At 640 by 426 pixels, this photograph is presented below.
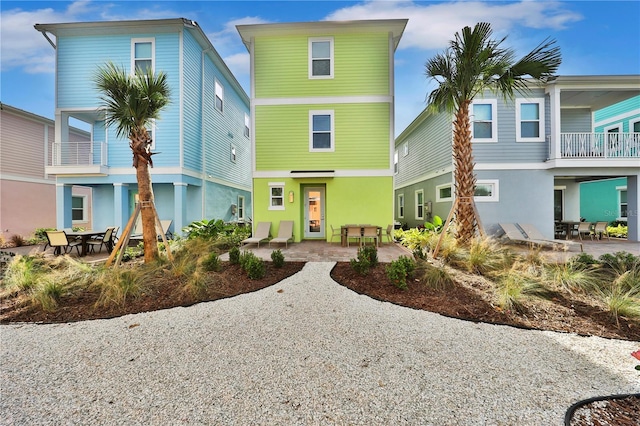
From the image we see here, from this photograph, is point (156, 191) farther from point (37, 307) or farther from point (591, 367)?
point (591, 367)

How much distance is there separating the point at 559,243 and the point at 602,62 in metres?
11.3

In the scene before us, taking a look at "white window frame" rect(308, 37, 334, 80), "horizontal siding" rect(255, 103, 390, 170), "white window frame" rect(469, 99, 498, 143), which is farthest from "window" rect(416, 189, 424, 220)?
"white window frame" rect(308, 37, 334, 80)

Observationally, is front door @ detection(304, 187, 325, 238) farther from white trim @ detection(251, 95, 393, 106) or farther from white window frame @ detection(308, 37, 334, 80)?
white window frame @ detection(308, 37, 334, 80)

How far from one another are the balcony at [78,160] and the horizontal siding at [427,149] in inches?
605

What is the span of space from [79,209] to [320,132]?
15.5 m

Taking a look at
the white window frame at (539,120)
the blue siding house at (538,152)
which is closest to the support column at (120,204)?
the blue siding house at (538,152)

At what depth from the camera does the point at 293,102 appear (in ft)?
36.2

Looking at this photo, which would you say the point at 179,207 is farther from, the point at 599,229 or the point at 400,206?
the point at 599,229

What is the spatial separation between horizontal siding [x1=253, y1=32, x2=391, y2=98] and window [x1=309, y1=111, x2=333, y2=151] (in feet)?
3.17

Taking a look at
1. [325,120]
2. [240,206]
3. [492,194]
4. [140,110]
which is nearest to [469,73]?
[325,120]

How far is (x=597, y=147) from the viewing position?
37.1 feet

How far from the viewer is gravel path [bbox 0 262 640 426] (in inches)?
82.4

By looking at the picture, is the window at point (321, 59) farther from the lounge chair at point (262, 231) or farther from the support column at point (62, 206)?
the support column at point (62, 206)

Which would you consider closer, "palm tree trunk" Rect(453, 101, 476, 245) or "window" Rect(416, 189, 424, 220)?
"palm tree trunk" Rect(453, 101, 476, 245)
